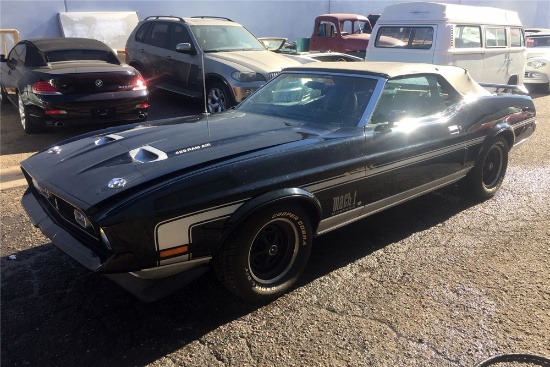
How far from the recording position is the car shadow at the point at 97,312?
2586 millimetres

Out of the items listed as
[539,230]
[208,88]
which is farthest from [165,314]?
[208,88]

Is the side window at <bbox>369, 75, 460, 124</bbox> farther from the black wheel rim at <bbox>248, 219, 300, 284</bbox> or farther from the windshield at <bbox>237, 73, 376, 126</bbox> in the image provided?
the black wheel rim at <bbox>248, 219, 300, 284</bbox>

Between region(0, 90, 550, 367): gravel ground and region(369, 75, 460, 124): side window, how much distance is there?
40.1 inches

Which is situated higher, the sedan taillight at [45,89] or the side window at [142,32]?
the side window at [142,32]

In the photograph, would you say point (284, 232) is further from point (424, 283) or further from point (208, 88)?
point (208, 88)

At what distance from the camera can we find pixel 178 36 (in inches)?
343

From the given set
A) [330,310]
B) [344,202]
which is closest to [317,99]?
[344,202]

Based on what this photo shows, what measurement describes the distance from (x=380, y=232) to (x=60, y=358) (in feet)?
8.56

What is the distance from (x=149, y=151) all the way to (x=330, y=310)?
4.91ft

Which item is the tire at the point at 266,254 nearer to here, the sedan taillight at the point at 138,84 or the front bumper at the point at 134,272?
the front bumper at the point at 134,272

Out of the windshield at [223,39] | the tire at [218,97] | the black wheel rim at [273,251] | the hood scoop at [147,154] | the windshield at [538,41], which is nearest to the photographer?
the hood scoop at [147,154]

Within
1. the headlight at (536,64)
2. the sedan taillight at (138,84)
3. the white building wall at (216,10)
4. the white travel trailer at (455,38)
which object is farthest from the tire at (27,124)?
the headlight at (536,64)

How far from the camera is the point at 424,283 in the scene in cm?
331

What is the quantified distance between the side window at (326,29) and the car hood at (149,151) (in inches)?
435
